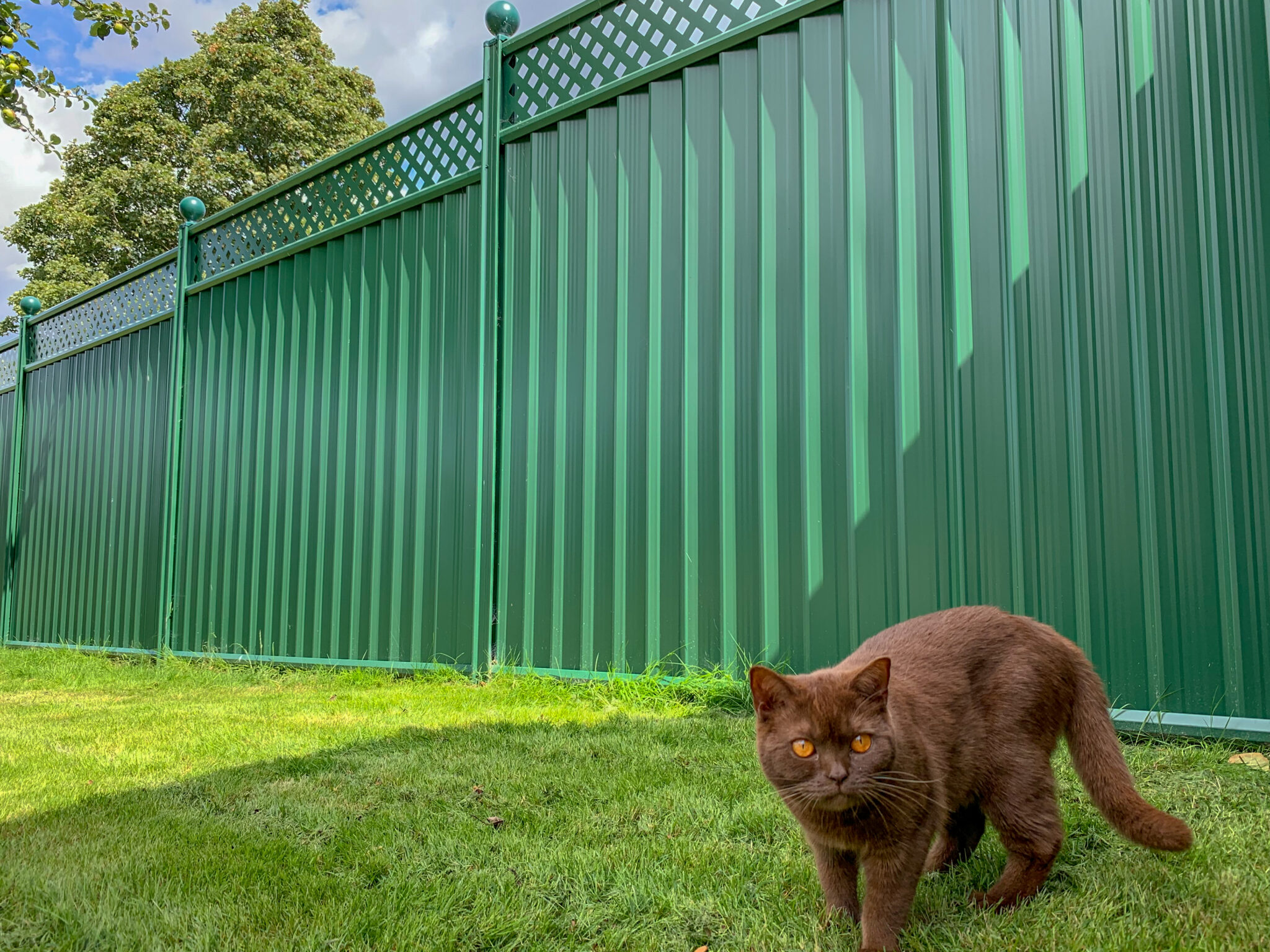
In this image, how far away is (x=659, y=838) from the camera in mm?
1860

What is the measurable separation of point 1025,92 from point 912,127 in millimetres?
427

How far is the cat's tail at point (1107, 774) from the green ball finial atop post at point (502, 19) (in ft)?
15.4

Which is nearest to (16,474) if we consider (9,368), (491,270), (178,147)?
(9,368)

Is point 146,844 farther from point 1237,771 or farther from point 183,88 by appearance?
point 183,88

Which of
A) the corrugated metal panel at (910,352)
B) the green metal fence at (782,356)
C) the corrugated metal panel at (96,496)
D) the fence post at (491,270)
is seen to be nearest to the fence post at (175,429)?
the corrugated metal panel at (96,496)

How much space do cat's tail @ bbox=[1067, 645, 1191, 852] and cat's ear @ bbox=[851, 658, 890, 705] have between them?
46 cm

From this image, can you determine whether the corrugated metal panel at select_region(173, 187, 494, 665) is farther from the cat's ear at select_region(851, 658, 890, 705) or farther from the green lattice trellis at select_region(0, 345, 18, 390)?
the green lattice trellis at select_region(0, 345, 18, 390)

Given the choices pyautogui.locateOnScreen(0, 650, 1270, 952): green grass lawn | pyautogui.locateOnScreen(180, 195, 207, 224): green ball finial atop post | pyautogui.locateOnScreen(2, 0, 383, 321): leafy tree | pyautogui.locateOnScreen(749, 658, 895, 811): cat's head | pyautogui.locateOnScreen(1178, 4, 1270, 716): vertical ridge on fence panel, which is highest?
pyautogui.locateOnScreen(2, 0, 383, 321): leafy tree

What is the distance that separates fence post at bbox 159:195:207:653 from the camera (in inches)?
267

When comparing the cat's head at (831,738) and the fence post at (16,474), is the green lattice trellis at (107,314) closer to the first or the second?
the fence post at (16,474)

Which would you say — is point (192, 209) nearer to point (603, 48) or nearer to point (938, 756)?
point (603, 48)

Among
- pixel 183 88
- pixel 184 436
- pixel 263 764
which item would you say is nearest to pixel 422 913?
pixel 263 764

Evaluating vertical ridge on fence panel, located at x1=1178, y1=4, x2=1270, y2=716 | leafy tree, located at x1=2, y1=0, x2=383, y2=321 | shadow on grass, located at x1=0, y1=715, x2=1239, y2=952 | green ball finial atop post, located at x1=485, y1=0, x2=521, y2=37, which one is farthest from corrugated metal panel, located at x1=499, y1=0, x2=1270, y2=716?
leafy tree, located at x1=2, y1=0, x2=383, y2=321

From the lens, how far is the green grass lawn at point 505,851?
138cm
